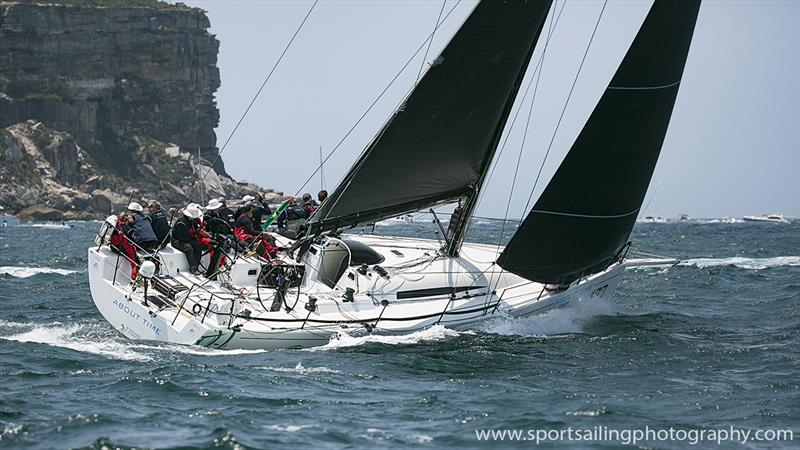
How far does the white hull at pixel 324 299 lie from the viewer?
588 inches

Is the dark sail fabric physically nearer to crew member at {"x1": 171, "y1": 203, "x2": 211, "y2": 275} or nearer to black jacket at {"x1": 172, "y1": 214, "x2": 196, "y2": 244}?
crew member at {"x1": 171, "y1": 203, "x2": 211, "y2": 275}

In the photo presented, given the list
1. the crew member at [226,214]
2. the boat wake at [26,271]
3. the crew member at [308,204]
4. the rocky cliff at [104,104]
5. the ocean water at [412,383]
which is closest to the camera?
the ocean water at [412,383]

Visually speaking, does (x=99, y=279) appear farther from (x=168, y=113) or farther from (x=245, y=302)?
(x=168, y=113)

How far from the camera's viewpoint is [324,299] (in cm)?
1602

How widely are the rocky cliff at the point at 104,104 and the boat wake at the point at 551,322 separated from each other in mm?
93415

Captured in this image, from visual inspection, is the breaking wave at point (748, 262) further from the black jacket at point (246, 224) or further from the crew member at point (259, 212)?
the black jacket at point (246, 224)

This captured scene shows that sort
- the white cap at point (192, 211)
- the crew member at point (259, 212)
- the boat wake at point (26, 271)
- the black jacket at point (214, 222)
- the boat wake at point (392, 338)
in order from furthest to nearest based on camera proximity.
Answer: the boat wake at point (26, 271) < the crew member at point (259, 212) < the black jacket at point (214, 222) < the white cap at point (192, 211) < the boat wake at point (392, 338)

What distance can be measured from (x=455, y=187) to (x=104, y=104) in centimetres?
11573

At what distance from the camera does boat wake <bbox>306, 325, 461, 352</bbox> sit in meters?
14.9

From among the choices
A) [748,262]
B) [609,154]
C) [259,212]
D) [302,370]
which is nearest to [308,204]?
[259,212]

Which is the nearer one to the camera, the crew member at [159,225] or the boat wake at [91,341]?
the boat wake at [91,341]

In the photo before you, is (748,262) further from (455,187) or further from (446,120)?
(446,120)

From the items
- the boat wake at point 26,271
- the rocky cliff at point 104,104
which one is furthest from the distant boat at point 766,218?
the boat wake at point 26,271

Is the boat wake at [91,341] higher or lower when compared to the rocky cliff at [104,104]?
lower
